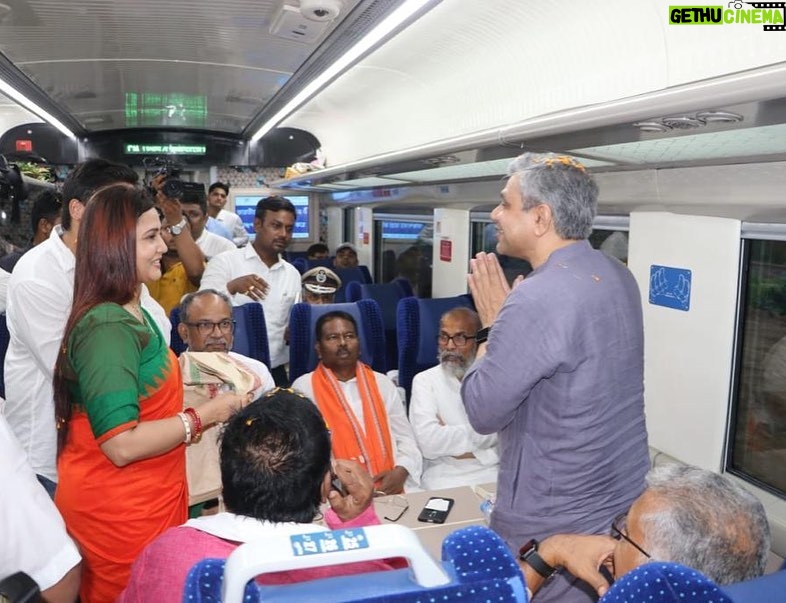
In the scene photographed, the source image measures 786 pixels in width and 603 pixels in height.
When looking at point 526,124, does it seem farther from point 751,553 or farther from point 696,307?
point 751,553

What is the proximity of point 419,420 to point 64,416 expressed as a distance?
225 cm

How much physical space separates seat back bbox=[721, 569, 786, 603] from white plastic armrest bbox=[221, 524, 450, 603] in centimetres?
81

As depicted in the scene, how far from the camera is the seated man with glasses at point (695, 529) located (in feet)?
4.76

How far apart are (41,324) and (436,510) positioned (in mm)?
1640

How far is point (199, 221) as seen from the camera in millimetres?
5090

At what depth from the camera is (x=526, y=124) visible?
8.21 ft

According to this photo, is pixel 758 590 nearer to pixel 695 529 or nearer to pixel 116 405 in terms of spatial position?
pixel 695 529

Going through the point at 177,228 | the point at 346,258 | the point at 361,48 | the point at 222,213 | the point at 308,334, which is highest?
the point at 361,48

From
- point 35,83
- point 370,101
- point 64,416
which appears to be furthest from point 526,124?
point 35,83

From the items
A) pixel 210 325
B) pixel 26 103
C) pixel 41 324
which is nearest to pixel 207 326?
pixel 210 325

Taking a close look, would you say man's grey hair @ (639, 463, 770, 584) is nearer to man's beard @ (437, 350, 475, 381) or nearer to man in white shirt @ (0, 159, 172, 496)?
man in white shirt @ (0, 159, 172, 496)

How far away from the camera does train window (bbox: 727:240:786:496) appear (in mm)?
2803

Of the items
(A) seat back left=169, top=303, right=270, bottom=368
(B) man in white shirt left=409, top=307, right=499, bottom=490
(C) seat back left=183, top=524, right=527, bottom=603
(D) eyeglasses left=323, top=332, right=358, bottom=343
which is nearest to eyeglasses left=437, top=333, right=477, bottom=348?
(B) man in white shirt left=409, top=307, right=499, bottom=490

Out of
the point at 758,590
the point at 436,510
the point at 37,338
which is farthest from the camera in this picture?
the point at 436,510
